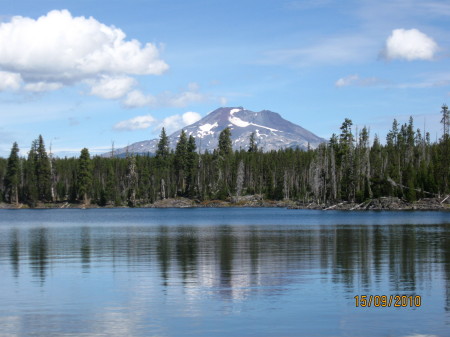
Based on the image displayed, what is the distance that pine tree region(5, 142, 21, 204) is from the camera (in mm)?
192688

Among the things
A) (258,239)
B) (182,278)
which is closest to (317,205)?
(258,239)

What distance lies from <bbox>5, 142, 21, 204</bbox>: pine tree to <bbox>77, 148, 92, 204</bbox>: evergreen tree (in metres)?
20.0

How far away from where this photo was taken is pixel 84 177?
632 ft

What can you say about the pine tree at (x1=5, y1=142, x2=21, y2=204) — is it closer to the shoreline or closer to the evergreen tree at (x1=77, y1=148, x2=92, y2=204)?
the shoreline

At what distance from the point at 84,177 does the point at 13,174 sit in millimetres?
23444

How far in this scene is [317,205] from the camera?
166m

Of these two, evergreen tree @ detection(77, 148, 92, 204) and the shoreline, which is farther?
evergreen tree @ detection(77, 148, 92, 204)

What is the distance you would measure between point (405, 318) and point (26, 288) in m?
18.6

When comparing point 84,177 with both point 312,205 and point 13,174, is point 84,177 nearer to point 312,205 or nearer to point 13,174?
point 13,174

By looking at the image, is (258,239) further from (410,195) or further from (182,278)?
(410,195)

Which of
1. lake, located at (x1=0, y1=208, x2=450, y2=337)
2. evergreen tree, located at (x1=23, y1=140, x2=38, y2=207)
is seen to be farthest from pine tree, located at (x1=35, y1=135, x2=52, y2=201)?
lake, located at (x1=0, y1=208, x2=450, y2=337)

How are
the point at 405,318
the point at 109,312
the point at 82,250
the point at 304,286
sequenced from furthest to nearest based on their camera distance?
the point at 82,250
the point at 304,286
the point at 109,312
the point at 405,318

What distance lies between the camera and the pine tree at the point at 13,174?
632 ft

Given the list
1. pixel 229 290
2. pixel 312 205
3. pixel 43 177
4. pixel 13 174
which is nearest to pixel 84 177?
pixel 43 177
